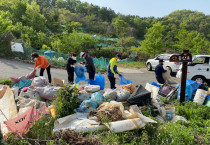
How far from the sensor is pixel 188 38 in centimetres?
1991

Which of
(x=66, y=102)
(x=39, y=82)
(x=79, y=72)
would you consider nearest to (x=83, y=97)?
(x=66, y=102)

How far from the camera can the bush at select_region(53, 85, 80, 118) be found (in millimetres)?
3936

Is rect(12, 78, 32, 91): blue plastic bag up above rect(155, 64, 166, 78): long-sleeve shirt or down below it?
below

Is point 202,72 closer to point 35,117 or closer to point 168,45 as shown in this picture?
point 35,117

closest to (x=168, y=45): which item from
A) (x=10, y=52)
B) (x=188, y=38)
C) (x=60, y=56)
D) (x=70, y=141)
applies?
(x=188, y=38)

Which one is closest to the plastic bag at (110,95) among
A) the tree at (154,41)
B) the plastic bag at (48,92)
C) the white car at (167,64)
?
the plastic bag at (48,92)

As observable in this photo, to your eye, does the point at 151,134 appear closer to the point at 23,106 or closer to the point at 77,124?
the point at 77,124

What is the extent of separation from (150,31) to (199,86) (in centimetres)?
1535

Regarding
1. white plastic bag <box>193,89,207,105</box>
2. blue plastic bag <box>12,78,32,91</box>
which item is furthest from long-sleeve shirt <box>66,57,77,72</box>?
white plastic bag <box>193,89,207,105</box>

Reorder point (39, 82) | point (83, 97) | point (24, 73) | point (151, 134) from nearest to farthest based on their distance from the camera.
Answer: point (151, 134) < point (83, 97) < point (39, 82) < point (24, 73)

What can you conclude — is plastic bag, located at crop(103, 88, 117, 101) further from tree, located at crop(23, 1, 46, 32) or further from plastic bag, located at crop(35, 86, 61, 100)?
tree, located at crop(23, 1, 46, 32)

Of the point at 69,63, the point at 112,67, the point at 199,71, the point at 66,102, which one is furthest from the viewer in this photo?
the point at 199,71

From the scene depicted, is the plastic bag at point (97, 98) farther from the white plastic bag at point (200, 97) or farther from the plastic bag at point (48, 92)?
the white plastic bag at point (200, 97)

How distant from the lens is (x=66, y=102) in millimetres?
4016
